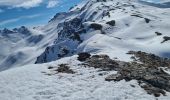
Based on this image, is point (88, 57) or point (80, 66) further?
point (88, 57)

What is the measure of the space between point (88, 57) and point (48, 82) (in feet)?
37.8

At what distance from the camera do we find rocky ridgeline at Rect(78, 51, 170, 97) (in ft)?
116

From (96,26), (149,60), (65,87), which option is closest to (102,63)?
(149,60)

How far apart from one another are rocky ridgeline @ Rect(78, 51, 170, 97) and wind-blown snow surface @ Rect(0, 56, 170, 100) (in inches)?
42.1

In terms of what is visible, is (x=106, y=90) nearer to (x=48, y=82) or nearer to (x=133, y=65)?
(x=48, y=82)

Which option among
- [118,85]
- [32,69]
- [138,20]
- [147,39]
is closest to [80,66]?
[32,69]

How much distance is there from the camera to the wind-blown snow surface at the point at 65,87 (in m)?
31.2

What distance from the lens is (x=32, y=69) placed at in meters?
41.0

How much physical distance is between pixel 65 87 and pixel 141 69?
1070 cm

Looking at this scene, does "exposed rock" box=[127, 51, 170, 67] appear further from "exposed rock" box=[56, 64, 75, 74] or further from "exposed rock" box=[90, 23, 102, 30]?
"exposed rock" box=[90, 23, 102, 30]

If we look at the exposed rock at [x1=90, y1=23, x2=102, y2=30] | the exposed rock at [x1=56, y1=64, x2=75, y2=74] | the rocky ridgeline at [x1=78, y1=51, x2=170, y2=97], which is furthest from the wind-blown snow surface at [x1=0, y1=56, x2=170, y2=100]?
the exposed rock at [x1=90, y1=23, x2=102, y2=30]

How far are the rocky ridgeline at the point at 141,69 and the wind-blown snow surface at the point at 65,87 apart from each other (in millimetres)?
1069

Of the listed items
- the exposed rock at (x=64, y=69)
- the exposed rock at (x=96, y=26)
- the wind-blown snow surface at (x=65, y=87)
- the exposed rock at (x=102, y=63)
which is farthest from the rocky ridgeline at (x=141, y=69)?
the exposed rock at (x=96, y=26)

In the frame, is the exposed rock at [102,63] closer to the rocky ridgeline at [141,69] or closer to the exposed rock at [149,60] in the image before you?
the rocky ridgeline at [141,69]
